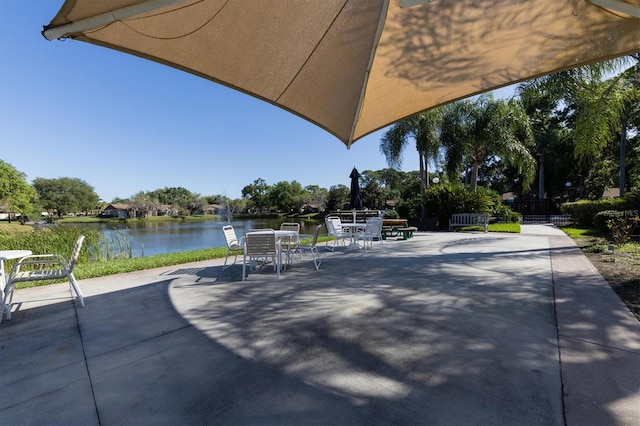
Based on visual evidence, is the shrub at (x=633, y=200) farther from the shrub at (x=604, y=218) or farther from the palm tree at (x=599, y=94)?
the palm tree at (x=599, y=94)

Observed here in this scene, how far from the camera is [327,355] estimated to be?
2.36m

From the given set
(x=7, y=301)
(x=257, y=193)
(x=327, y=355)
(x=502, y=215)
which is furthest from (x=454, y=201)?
(x=257, y=193)

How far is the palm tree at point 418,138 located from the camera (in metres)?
17.3

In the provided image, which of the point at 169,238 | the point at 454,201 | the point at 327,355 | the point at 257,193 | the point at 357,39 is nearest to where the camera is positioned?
the point at 327,355

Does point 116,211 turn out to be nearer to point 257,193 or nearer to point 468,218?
point 257,193

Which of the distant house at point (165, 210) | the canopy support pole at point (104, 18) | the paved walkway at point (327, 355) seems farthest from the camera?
the distant house at point (165, 210)

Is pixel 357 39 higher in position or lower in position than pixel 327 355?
higher

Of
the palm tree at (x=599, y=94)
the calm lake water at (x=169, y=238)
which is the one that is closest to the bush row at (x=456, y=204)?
the palm tree at (x=599, y=94)

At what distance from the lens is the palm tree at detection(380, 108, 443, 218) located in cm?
1727

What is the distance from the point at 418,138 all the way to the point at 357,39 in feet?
51.9

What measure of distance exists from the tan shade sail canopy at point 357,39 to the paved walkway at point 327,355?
2.33 meters

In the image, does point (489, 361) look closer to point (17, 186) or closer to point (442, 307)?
point (442, 307)

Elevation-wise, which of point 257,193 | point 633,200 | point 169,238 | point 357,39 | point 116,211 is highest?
point 257,193

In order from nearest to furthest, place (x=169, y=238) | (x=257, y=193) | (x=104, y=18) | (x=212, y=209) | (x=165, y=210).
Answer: (x=104, y=18) < (x=169, y=238) < (x=257, y=193) < (x=165, y=210) < (x=212, y=209)
